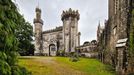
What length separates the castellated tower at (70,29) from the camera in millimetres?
52969

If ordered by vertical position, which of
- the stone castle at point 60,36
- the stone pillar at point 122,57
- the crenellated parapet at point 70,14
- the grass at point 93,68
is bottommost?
the grass at point 93,68

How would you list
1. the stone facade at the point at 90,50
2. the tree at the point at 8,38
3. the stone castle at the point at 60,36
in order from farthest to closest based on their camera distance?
the stone castle at the point at 60,36, the stone facade at the point at 90,50, the tree at the point at 8,38

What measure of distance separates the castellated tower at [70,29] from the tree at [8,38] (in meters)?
45.2

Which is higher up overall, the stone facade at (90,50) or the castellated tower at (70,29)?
the castellated tower at (70,29)

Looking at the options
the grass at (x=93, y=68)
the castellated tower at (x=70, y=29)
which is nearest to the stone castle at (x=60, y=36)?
the castellated tower at (x=70, y=29)

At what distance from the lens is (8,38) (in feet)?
21.9

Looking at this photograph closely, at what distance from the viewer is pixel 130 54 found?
19156mm

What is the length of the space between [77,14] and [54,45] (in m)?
9.69

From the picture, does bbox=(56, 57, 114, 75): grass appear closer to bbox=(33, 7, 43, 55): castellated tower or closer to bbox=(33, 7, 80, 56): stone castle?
bbox=(33, 7, 80, 56): stone castle

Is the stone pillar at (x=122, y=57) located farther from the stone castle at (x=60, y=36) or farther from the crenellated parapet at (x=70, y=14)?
the crenellated parapet at (x=70, y=14)

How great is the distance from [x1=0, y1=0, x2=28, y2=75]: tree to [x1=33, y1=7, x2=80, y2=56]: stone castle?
147ft

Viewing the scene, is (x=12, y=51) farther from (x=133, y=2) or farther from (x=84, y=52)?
(x=84, y=52)

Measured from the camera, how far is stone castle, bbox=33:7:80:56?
175 feet

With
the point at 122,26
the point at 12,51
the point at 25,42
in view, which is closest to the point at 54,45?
the point at 25,42
